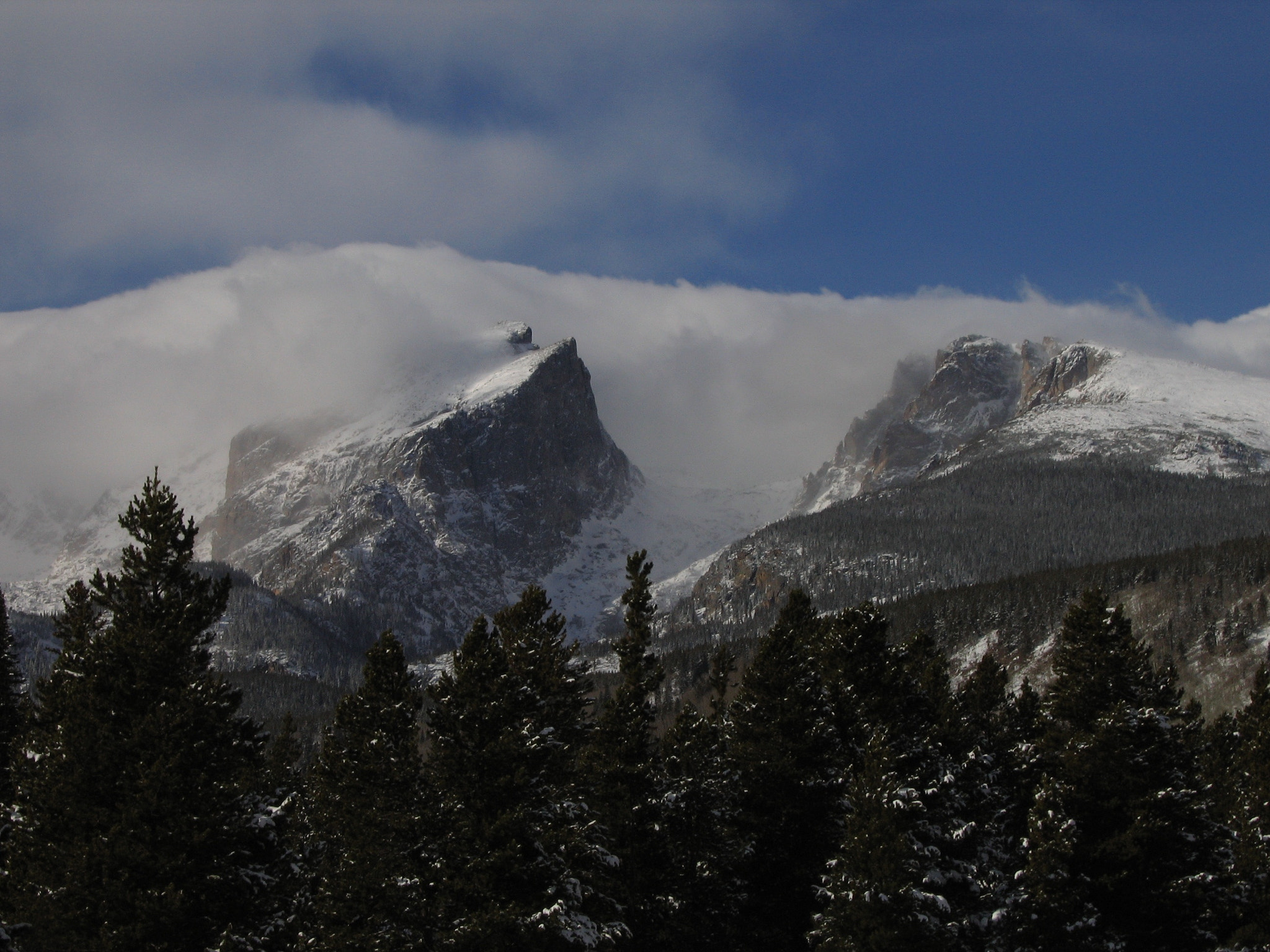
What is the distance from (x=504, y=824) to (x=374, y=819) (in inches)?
289

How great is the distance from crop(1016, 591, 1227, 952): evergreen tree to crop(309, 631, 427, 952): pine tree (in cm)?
1981

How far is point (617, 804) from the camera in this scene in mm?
40750

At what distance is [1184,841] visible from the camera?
37.5 m

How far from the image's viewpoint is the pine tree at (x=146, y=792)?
2809 cm

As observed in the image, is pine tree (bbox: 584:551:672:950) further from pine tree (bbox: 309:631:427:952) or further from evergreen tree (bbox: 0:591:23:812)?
evergreen tree (bbox: 0:591:23:812)

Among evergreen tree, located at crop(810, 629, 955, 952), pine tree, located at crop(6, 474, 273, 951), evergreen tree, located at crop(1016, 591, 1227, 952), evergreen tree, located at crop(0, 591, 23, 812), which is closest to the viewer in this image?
pine tree, located at crop(6, 474, 273, 951)

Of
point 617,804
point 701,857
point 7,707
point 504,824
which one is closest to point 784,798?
point 701,857

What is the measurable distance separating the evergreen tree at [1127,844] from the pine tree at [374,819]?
1981 centimetres

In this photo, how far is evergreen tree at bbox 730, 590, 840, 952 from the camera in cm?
4138

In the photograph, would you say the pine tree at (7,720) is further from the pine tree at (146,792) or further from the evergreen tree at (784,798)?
the evergreen tree at (784,798)

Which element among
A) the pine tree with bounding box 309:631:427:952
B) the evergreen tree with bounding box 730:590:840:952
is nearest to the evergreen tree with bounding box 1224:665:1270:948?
the evergreen tree with bounding box 730:590:840:952

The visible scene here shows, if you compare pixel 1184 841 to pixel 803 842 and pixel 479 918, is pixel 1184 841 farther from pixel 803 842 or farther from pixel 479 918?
pixel 479 918

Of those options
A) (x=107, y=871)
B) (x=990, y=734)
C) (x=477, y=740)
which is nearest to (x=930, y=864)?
(x=990, y=734)

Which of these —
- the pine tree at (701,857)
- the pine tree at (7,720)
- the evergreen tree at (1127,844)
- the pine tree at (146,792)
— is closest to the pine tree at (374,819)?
the pine tree at (146,792)
